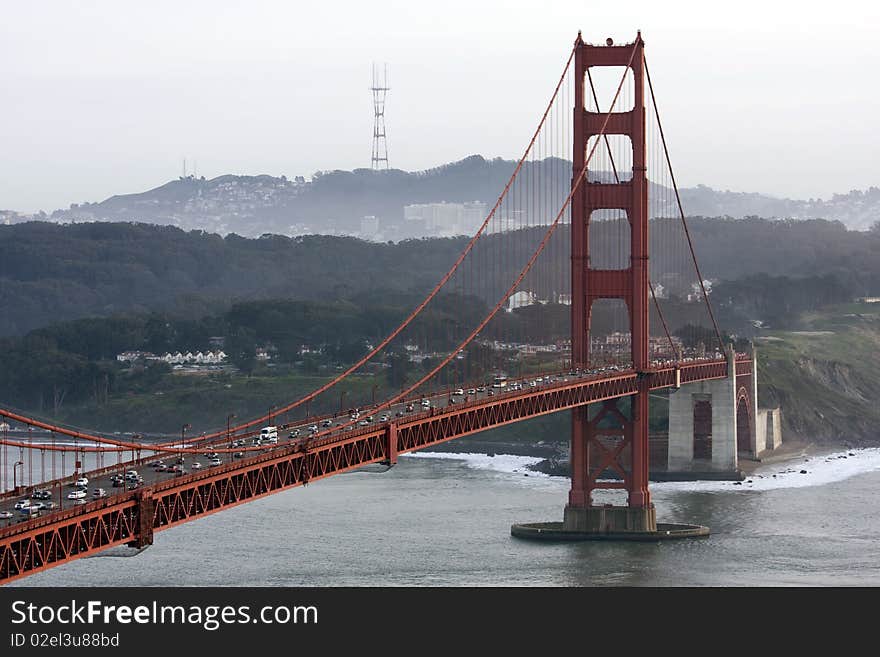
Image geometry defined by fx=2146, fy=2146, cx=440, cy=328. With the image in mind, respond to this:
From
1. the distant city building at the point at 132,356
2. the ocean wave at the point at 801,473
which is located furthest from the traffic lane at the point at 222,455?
the distant city building at the point at 132,356

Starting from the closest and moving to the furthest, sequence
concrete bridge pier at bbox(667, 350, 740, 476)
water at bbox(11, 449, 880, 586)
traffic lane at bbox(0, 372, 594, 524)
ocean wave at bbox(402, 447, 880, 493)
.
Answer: traffic lane at bbox(0, 372, 594, 524), water at bbox(11, 449, 880, 586), ocean wave at bbox(402, 447, 880, 493), concrete bridge pier at bbox(667, 350, 740, 476)

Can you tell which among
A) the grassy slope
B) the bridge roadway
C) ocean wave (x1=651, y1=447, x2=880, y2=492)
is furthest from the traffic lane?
the grassy slope

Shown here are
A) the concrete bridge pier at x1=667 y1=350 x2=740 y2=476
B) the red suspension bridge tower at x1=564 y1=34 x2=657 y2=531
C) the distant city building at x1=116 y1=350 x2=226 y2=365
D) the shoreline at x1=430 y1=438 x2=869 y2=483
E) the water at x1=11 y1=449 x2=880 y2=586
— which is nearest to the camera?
the water at x1=11 y1=449 x2=880 y2=586

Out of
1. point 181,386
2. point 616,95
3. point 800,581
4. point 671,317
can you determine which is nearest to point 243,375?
point 181,386

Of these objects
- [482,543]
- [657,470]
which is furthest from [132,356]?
[482,543]

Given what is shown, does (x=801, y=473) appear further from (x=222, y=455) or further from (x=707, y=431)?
(x=222, y=455)

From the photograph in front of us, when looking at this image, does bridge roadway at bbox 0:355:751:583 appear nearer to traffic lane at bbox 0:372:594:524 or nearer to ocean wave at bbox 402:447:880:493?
traffic lane at bbox 0:372:594:524

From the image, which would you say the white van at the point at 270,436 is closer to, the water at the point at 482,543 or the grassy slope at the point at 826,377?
the water at the point at 482,543
